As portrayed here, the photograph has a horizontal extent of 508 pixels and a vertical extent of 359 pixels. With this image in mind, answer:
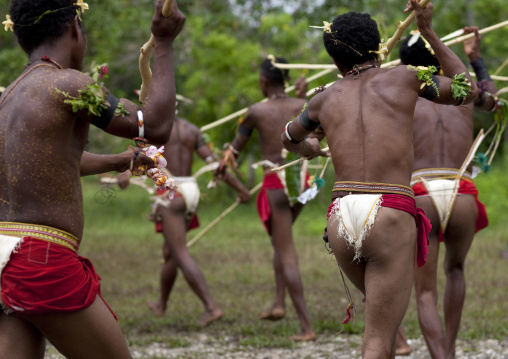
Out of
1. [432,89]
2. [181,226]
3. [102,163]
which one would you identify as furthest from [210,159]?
[432,89]

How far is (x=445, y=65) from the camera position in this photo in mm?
3775

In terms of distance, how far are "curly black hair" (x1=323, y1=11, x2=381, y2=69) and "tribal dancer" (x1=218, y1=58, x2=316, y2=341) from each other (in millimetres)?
2587

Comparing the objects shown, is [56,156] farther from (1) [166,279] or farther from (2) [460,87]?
(1) [166,279]

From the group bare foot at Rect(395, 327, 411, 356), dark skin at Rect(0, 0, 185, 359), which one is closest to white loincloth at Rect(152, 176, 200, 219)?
bare foot at Rect(395, 327, 411, 356)

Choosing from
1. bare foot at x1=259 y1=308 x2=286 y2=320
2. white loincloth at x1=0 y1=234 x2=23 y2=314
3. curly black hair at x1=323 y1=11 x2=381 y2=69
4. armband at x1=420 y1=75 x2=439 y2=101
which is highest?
curly black hair at x1=323 y1=11 x2=381 y2=69

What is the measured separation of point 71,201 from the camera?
297 centimetres

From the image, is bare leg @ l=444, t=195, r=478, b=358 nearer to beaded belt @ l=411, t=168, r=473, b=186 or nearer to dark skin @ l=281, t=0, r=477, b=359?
beaded belt @ l=411, t=168, r=473, b=186

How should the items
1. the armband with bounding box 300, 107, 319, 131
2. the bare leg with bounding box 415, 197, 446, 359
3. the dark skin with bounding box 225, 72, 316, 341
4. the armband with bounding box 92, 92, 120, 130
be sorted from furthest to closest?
the dark skin with bounding box 225, 72, 316, 341 < the bare leg with bounding box 415, 197, 446, 359 < the armband with bounding box 300, 107, 319, 131 < the armband with bounding box 92, 92, 120, 130

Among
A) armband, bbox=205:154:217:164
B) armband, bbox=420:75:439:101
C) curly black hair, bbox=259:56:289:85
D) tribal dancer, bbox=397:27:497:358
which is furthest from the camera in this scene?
armband, bbox=205:154:217:164

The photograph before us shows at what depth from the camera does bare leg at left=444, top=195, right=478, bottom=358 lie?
4.91 meters

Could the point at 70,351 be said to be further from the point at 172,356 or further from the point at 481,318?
the point at 481,318

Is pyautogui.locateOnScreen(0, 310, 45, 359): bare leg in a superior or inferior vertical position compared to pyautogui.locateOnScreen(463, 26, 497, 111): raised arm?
inferior

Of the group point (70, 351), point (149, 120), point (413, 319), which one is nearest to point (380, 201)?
point (149, 120)

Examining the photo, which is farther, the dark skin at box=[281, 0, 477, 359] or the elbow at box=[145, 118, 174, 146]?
the dark skin at box=[281, 0, 477, 359]
